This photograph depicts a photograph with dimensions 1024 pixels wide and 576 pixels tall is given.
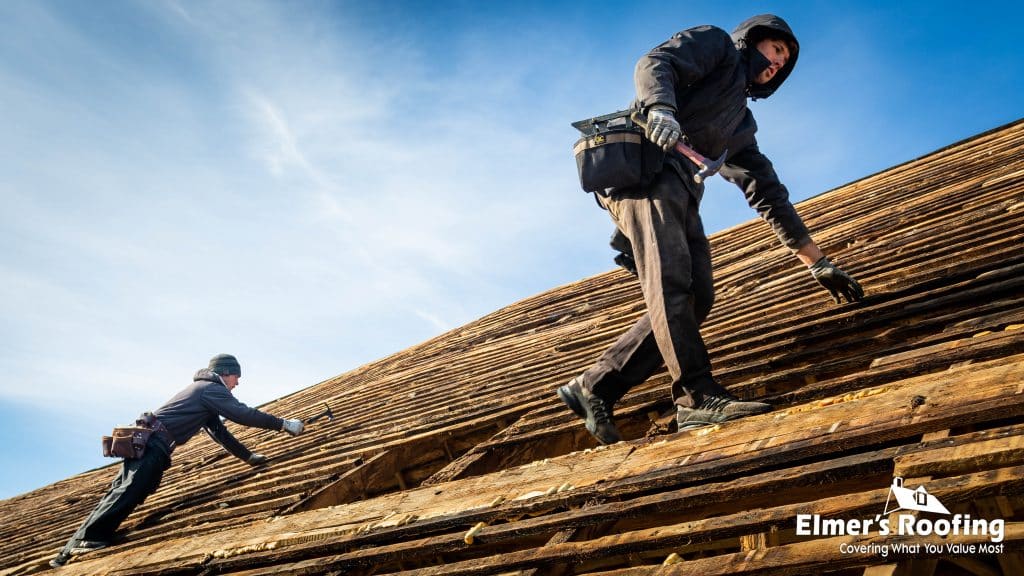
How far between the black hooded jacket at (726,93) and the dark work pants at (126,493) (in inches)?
Answer: 141

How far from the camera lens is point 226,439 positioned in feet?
16.4

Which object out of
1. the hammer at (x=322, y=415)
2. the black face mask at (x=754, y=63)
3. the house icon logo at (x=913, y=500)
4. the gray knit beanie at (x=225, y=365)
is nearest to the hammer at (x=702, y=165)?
the black face mask at (x=754, y=63)

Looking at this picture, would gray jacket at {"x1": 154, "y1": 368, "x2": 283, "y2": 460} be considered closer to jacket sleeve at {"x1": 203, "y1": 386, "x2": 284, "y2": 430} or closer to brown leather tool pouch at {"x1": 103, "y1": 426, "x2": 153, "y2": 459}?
jacket sleeve at {"x1": 203, "y1": 386, "x2": 284, "y2": 430}

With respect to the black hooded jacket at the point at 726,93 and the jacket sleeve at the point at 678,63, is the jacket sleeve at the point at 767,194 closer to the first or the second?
the black hooded jacket at the point at 726,93

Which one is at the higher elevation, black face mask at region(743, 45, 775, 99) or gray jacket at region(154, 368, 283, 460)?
black face mask at region(743, 45, 775, 99)

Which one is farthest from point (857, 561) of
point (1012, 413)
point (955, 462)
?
point (1012, 413)

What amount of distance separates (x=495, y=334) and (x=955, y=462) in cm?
522

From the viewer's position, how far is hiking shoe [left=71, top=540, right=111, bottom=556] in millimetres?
3693

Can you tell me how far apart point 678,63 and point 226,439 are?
408 cm

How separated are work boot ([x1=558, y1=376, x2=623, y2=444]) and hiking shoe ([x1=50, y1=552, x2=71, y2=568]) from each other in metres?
2.95

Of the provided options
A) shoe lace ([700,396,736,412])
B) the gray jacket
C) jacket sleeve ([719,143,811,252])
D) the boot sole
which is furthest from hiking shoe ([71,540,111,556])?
jacket sleeve ([719,143,811,252])

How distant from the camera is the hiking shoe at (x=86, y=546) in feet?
12.1

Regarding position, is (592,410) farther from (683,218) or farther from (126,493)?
(126,493)

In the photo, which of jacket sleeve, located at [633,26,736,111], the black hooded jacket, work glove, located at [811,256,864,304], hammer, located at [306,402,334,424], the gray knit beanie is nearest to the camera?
jacket sleeve, located at [633,26,736,111]
